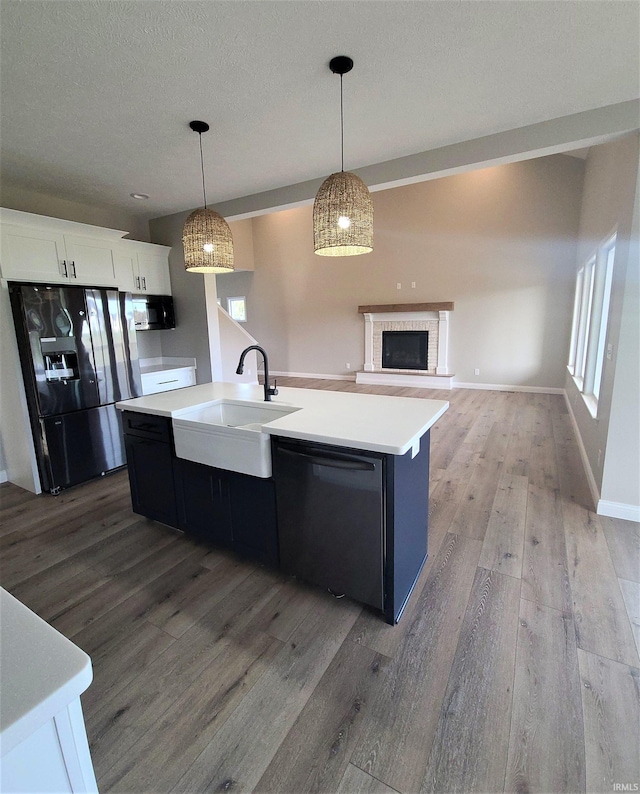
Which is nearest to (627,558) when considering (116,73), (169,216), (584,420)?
(584,420)

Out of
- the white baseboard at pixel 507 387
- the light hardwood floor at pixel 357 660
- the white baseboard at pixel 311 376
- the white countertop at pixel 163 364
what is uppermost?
the white countertop at pixel 163 364

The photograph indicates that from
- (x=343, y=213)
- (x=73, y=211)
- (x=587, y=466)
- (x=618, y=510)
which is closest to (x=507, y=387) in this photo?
(x=587, y=466)

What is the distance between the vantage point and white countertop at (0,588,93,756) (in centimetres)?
49

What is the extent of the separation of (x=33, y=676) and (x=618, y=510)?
3.32 m

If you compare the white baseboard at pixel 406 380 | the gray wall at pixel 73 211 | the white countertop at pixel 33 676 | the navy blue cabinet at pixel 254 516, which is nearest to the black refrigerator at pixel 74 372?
the gray wall at pixel 73 211

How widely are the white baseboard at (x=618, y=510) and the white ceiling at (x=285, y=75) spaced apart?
2.62m

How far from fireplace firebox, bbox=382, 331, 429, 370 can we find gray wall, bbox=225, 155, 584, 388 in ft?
1.77

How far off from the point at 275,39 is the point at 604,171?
3.47m

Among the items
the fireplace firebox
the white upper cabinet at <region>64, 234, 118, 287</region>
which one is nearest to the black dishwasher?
the white upper cabinet at <region>64, 234, 118, 287</region>

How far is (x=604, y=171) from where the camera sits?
142 inches

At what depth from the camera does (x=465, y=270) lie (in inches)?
272

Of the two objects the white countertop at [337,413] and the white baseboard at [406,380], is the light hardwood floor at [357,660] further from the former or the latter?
the white baseboard at [406,380]

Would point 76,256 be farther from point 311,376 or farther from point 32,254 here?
point 311,376

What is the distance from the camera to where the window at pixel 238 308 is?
30.8ft
